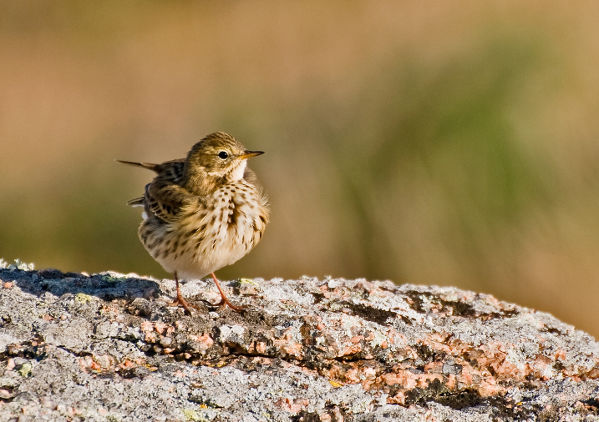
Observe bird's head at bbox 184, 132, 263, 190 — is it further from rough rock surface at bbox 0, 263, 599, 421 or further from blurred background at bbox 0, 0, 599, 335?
blurred background at bbox 0, 0, 599, 335

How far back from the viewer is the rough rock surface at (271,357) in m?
3.85

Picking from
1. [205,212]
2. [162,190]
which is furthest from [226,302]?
[162,190]

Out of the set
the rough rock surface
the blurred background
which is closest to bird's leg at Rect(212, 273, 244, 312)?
the rough rock surface

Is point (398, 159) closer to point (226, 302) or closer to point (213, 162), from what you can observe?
point (213, 162)

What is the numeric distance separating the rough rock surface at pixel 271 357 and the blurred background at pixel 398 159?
149 inches

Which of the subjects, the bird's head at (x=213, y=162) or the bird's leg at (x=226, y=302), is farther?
the bird's head at (x=213, y=162)

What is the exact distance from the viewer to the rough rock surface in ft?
12.6

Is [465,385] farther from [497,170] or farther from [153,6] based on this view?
[153,6]

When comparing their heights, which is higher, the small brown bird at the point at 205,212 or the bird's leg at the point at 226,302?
the small brown bird at the point at 205,212

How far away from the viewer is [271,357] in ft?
14.4

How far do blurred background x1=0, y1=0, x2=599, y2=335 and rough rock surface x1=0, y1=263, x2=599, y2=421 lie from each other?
3773 millimetres

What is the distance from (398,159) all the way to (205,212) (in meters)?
4.49

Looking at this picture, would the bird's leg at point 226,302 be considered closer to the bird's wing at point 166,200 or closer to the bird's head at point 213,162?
the bird's wing at point 166,200

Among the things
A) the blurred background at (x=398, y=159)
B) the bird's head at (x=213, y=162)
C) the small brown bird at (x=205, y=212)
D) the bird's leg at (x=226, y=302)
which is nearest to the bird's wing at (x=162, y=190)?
the small brown bird at (x=205, y=212)
